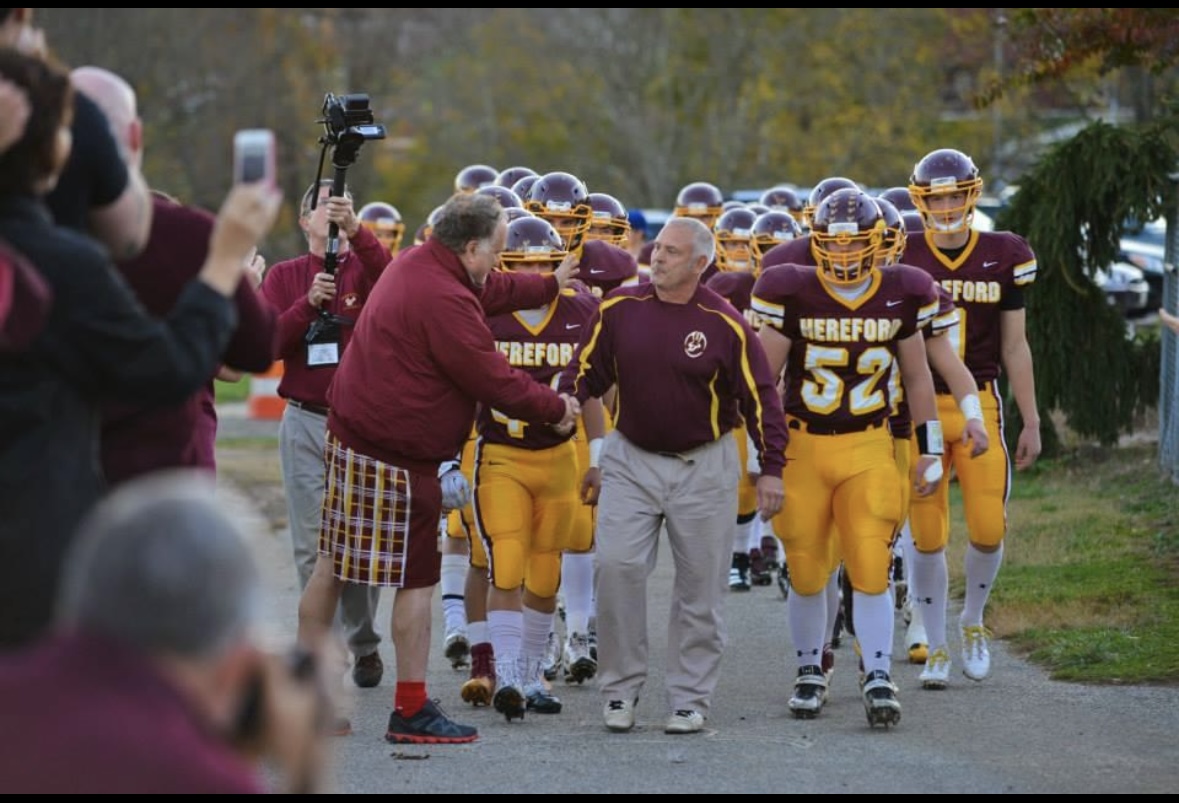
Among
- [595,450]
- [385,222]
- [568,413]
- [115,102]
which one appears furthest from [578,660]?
[115,102]

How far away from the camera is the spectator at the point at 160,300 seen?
5.66 meters

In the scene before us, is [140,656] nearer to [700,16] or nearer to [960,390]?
[960,390]

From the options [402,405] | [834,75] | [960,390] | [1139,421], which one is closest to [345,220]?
[402,405]

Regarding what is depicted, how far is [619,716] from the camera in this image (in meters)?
8.65

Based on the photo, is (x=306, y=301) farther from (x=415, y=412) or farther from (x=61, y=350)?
(x=61, y=350)

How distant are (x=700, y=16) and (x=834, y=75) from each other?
278 cm

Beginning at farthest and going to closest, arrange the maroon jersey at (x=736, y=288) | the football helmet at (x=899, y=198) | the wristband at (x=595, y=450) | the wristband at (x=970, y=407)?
1. the maroon jersey at (x=736, y=288)
2. the football helmet at (x=899, y=198)
3. the wristband at (x=970, y=407)
4. the wristband at (x=595, y=450)

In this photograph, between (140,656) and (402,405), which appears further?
(402,405)

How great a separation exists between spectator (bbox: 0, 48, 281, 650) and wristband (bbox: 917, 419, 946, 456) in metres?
4.70

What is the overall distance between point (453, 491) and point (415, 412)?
53 cm

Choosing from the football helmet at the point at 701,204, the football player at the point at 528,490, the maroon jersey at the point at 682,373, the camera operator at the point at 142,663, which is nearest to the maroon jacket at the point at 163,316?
the camera operator at the point at 142,663

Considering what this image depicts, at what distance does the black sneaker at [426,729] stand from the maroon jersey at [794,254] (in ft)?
8.12

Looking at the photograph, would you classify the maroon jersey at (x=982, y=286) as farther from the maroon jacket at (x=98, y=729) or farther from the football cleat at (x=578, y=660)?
the maroon jacket at (x=98, y=729)

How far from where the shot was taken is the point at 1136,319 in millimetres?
27188
